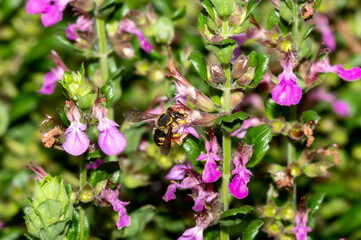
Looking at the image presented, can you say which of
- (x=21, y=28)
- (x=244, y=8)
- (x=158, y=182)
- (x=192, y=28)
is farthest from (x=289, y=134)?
(x=21, y=28)

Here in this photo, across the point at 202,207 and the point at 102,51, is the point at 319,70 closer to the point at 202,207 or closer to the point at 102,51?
the point at 202,207

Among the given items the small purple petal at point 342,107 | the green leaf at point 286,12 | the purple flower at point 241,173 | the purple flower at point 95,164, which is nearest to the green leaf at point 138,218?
the purple flower at point 95,164

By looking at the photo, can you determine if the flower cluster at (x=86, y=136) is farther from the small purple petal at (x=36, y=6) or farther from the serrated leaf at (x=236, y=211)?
the small purple petal at (x=36, y=6)

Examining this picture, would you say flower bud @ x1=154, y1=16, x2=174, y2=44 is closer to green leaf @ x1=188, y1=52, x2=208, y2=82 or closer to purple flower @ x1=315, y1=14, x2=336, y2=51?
green leaf @ x1=188, y1=52, x2=208, y2=82

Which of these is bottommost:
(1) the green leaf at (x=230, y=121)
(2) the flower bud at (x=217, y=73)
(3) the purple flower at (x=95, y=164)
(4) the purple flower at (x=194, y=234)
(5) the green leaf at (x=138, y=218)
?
(5) the green leaf at (x=138, y=218)

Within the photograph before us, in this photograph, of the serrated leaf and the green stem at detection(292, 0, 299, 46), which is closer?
the serrated leaf

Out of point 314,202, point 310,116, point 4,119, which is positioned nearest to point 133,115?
point 310,116

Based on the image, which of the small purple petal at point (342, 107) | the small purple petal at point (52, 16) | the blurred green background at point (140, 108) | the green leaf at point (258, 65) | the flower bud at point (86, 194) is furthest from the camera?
the small purple petal at point (342, 107)

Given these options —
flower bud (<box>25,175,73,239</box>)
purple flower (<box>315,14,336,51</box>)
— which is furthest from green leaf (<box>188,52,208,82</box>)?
purple flower (<box>315,14,336,51</box>)
